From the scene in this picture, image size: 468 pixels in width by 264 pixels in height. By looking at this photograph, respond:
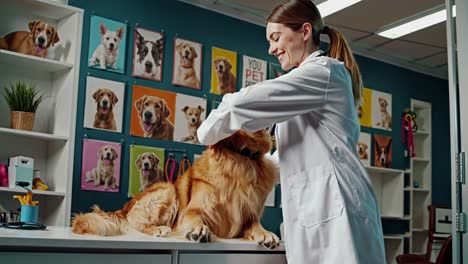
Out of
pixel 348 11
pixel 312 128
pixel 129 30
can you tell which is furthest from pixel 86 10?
pixel 312 128

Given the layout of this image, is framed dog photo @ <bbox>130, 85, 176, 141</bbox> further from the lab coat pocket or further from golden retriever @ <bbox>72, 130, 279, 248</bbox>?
the lab coat pocket

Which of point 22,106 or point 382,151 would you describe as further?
point 382,151

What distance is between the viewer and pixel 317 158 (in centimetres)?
140

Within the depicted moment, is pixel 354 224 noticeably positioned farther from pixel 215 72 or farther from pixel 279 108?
pixel 215 72

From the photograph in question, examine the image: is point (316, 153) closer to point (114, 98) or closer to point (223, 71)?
point (114, 98)

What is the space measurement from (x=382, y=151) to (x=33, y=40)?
4.31 meters

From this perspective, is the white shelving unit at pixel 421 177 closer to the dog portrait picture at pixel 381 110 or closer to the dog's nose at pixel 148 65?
the dog portrait picture at pixel 381 110

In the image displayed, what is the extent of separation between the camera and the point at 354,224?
4.38ft

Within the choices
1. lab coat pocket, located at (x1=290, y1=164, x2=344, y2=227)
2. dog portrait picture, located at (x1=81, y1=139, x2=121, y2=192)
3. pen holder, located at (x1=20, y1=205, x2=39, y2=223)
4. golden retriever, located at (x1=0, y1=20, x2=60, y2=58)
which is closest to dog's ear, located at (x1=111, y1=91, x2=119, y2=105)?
dog portrait picture, located at (x1=81, y1=139, x2=121, y2=192)

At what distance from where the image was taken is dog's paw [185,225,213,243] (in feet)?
4.60

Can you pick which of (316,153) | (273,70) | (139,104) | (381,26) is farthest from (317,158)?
(381,26)

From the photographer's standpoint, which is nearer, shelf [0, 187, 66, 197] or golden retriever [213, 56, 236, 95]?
shelf [0, 187, 66, 197]

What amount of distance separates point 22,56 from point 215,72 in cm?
198

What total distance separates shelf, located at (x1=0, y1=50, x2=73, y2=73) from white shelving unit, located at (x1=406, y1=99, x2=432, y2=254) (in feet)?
15.1
